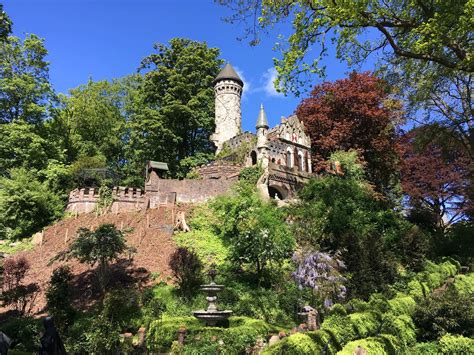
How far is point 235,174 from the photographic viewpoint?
97.4 feet

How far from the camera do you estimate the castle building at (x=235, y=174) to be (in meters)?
28.7

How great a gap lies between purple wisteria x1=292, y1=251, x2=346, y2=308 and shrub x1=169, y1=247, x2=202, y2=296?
417 cm

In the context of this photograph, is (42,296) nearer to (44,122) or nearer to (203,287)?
(203,287)

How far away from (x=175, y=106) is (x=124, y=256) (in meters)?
17.0

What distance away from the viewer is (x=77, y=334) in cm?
1452

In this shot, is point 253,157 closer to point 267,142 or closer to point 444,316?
point 267,142

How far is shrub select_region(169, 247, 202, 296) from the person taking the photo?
17.8 m

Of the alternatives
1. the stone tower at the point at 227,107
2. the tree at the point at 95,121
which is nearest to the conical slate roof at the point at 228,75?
the stone tower at the point at 227,107

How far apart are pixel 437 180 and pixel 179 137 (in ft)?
67.2

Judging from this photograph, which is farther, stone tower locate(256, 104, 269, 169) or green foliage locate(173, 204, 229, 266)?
stone tower locate(256, 104, 269, 169)

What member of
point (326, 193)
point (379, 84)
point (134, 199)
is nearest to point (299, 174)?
point (326, 193)

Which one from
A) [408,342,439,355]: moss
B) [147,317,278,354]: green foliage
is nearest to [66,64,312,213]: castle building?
[147,317,278,354]: green foliage

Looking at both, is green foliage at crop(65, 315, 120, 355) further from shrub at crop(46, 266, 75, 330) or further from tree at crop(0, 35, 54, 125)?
tree at crop(0, 35, 54, 125)

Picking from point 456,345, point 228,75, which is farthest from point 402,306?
point 228,75
